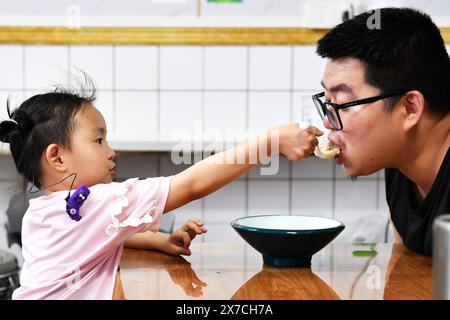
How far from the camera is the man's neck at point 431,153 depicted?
109 cm

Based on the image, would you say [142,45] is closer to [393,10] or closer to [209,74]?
[209,74]

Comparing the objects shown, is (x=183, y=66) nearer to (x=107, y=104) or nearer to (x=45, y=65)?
(x=107, y=104)

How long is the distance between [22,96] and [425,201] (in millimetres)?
1580

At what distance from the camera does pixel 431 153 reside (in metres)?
1.10

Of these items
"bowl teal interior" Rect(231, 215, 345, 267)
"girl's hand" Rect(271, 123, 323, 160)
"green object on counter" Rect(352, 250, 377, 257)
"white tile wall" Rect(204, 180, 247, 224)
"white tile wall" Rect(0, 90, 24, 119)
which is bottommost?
"white tile wall" Rect(204, 180, 247, 224)

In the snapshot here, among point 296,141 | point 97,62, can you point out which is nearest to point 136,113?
point 97,62

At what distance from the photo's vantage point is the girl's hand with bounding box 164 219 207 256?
998 millimetres

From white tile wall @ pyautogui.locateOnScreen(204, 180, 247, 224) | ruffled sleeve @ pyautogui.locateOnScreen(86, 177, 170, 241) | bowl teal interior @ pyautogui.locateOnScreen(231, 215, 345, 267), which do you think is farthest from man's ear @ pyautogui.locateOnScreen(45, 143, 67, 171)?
white tile wall @ pyautogui.locateOnScreen(204, 180, 247, 224)

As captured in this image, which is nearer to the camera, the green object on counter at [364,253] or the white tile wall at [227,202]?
the green object on counter at [364,253]

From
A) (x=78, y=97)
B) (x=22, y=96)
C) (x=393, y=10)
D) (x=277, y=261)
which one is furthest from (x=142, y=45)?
(x=277, y=261)

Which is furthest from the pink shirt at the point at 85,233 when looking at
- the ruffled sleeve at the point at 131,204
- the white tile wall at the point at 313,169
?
A: the white tile wall at the point at 313,169

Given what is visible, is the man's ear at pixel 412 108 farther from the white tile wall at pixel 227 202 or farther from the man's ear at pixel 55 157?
the white tile wall at pixel 227 202

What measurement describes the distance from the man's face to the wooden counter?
0.17 m

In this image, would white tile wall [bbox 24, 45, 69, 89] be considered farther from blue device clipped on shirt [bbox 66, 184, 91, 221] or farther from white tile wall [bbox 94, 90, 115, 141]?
blue device clipped on shirt [bbox 66, 184, 91, 221]
